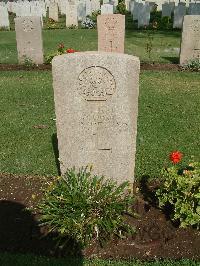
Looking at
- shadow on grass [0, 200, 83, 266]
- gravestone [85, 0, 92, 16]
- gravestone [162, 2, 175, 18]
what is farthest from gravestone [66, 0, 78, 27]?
shadow on grass [0, 200, 83, 266]

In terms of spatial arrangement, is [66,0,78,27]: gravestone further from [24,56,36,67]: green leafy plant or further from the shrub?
[24,56,36,67]: green leafy plant

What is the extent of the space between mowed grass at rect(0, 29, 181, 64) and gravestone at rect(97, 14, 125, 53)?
1991 millimetres

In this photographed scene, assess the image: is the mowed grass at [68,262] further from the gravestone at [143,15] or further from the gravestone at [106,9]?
the gravestone at [106,9]

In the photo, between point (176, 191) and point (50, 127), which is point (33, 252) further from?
point (50, 127)

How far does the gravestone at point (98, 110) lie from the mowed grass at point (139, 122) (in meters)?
1.10

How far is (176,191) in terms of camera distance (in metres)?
4.10

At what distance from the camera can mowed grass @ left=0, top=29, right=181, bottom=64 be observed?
14.2 m

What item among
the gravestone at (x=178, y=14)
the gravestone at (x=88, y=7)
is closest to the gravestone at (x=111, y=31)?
the gravestone at (x=178, y=14)

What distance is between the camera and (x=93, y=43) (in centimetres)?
1684

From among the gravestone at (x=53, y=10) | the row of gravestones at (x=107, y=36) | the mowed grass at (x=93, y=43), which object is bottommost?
the mowed grass at (x=93, y=43)

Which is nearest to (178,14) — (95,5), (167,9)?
(167,9)

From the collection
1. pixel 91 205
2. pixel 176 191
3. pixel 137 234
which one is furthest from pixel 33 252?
pixel 176 191

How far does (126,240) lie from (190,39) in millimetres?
9466

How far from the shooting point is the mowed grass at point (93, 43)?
14.2 metres
